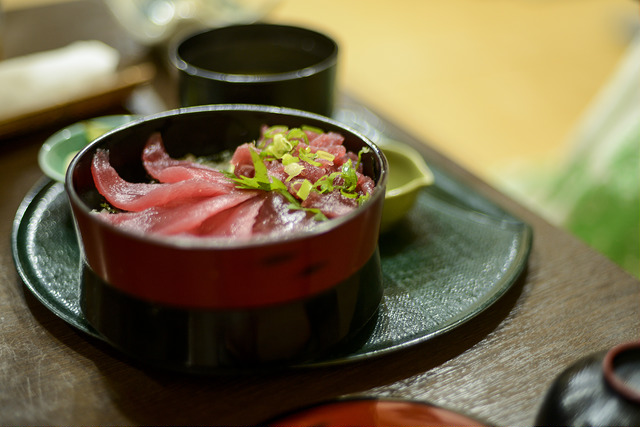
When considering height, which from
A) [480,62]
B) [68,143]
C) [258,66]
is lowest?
[480,62]

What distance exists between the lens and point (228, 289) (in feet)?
1.72

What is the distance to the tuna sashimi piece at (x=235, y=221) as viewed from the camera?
579mm

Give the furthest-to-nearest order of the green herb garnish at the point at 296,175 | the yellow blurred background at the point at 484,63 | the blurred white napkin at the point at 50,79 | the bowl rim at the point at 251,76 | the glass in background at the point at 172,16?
1. the yellow blurred background at the point at 484,63
2. the glass in background at the point at 172,16
3. the blurred white napkin at the point at 50,79
4. the bowl rim at the point at 251,76
5. the green herb garnish at the point at 296,175

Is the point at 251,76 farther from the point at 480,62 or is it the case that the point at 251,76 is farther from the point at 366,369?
the point at 480,62

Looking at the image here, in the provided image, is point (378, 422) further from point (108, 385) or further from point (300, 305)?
point (108, 385)

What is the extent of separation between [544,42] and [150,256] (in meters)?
3.87

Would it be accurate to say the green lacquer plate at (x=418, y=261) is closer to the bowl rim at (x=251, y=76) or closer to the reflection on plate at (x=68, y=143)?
the reflection on plate at (x=68, y=143)

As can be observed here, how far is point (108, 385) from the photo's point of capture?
595mm

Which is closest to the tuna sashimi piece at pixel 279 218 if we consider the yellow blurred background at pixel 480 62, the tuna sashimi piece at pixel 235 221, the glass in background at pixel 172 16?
the tuna sashimi piece at pixel 235 221

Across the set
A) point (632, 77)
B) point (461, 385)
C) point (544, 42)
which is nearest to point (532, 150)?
A: point (632, 77)

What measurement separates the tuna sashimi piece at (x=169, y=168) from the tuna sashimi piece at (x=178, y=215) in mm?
39

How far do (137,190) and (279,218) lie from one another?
17 centimetres

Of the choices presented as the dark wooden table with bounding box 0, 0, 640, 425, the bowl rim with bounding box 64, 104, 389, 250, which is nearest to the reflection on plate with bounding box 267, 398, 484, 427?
the dark wooden table with bounding box 0, 0, 640, 425

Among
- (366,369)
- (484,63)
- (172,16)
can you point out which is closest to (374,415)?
(366,369)
